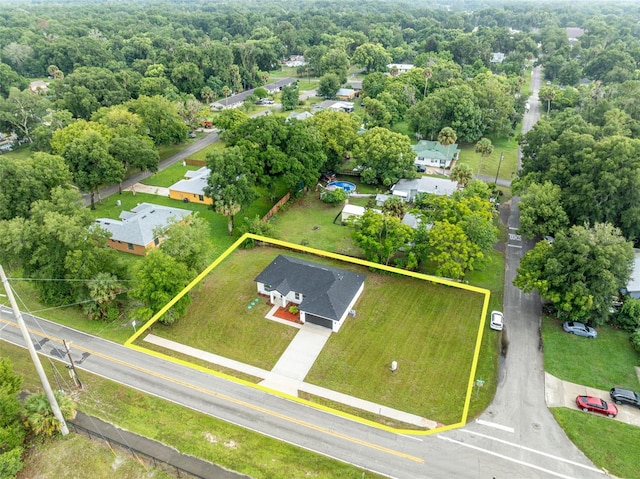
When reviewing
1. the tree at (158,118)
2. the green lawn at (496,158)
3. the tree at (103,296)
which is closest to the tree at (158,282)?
the tree at (103,296)

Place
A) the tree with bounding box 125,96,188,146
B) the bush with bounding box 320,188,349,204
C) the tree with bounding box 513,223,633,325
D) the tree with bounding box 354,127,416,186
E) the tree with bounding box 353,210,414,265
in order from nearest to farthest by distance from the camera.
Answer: the tree with bounding box 513,223,633,325 < the tree with bounding box 353,210,414,265 < the bush with bounding box 320,188,349,204 < the tree with bounding box 354,127,416,186 < the tree with bounding box 125,96,188,146

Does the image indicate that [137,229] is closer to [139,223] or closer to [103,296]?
[139,223]

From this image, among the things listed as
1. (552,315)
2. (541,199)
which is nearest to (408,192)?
(541,199)

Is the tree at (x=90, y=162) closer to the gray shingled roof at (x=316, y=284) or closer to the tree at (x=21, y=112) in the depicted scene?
the gray shingled roof at (x=316, y=284)

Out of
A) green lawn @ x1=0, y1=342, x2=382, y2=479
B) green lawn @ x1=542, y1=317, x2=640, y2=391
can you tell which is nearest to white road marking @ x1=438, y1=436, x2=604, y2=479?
green lawn @ x1=0, y1=342, x2=382, y2=479

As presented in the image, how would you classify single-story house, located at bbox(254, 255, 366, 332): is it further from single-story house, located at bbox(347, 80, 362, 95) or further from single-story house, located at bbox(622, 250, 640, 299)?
single-story house, located at bbox(347, 80, 362, 95)

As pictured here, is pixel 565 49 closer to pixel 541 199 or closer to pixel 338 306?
pixel 541 199

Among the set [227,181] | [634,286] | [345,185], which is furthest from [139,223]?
[634,286]
